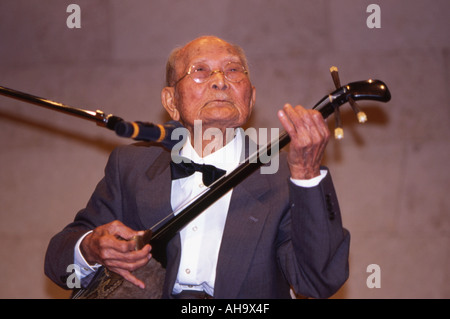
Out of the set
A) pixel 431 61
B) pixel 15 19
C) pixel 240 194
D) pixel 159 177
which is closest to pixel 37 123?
pixel 15 19

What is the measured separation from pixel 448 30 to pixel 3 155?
333 centimetres

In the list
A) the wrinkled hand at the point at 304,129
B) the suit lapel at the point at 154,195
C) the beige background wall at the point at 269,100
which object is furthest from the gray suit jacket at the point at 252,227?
the beige background wall at the point at 269,100

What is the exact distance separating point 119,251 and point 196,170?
48 cm

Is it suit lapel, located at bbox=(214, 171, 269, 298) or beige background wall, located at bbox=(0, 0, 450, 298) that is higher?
beige background wall, located at bbox=(0, 0, 450, 298)

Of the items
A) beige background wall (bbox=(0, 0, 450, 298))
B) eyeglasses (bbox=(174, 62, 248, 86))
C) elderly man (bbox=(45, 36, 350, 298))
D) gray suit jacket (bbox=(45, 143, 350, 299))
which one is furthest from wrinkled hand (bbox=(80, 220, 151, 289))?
beige background wall (bbox=(0, 0, 450, 298))

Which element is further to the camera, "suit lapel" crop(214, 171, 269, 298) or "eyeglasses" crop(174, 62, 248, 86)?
"eyeglasses" crop(174, 62, 248, 86)

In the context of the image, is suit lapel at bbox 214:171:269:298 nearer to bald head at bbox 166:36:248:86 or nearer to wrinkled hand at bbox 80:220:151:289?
wrinkled hand at bbox 80:220:151:289

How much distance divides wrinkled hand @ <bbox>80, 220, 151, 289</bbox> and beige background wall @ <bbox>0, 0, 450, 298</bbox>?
1.68 metres

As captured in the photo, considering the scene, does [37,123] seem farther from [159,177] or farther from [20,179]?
[159,177]

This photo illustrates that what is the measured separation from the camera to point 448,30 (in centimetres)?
344

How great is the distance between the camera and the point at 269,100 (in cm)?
349

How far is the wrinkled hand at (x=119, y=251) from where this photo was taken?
1.85m

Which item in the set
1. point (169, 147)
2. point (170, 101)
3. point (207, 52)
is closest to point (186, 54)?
point (207, 52)

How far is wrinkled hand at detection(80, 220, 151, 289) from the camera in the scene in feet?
6.07
